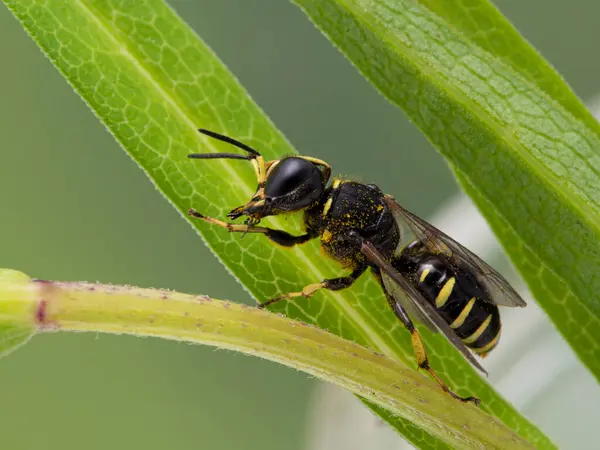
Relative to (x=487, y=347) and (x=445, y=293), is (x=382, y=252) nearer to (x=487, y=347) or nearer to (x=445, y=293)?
(x=445, y=293)

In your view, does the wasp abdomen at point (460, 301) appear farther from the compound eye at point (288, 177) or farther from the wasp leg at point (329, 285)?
the compound eye at point (288, 177)

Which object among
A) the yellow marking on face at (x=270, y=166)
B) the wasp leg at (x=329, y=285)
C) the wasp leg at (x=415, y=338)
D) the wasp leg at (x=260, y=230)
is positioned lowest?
the wasp leg at (x=415, y=338)

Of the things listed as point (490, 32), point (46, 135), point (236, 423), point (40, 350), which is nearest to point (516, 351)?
point (236, 423)

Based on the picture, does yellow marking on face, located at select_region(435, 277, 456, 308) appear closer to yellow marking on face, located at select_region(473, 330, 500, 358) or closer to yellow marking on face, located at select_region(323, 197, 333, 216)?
yellow marking on face, located at select_region(473, 330, 500, 358)

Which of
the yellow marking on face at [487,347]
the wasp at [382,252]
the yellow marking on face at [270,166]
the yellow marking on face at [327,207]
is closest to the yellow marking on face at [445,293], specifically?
the wasp at [382,252]

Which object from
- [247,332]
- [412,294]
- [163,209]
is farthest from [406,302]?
[163,209]

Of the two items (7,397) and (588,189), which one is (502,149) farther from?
(7,397)

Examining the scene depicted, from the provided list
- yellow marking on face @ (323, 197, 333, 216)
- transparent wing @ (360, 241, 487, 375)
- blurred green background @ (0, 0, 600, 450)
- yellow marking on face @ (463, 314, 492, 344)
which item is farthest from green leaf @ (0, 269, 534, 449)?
blurred green background @ (0, 0, 600, 450)
